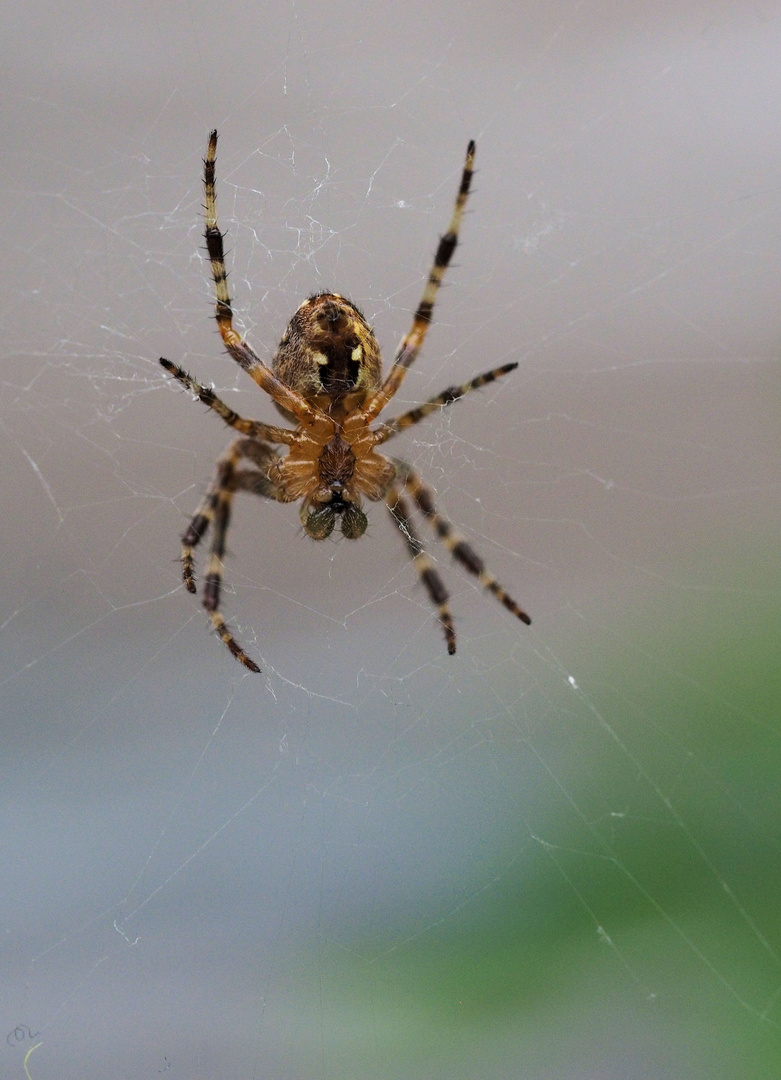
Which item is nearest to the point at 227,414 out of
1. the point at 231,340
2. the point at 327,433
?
the point at 231,340

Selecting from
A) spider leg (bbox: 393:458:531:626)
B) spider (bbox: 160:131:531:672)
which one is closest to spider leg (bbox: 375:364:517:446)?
spider (bbox: 160:131:531:672)

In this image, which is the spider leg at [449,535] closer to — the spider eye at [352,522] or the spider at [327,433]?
the spider at [327,433]

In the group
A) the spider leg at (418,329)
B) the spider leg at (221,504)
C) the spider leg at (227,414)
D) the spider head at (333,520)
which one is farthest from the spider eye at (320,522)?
the spider leg at (418,329)

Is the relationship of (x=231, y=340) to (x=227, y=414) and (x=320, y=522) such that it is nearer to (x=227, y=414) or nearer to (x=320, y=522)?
(x=227, y=414)

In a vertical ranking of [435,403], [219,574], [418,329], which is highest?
[418,329]

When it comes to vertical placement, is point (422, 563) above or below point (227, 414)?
below
